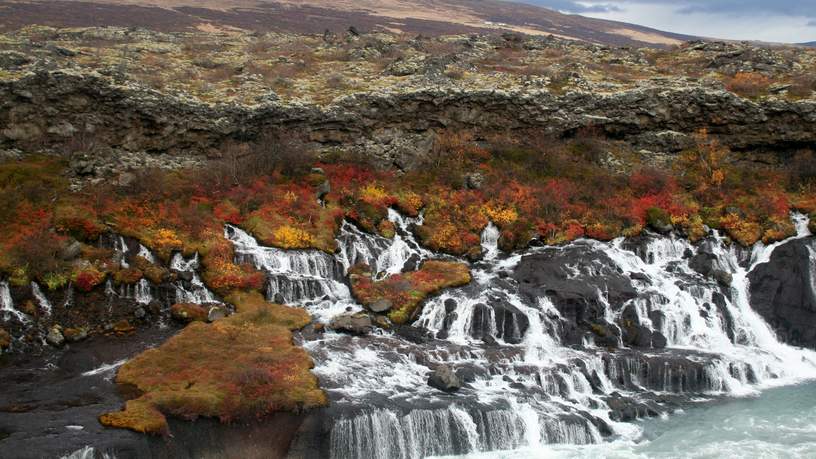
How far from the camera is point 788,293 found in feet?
113

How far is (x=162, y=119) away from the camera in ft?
134

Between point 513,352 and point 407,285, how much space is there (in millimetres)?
6555

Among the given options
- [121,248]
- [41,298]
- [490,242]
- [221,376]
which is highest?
[490,242]

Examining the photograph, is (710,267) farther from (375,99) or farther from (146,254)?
(146,254)

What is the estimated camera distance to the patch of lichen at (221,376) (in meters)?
22.1

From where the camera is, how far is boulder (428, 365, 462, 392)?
25844 mm

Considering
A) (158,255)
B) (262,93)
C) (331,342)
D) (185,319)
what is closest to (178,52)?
(262,93)

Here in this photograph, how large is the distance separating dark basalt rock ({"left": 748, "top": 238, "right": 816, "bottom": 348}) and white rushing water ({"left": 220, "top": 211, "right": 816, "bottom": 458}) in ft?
2.00

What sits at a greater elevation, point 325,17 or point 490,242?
point 325,17

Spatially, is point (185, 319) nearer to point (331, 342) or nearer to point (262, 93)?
point (331, 342)

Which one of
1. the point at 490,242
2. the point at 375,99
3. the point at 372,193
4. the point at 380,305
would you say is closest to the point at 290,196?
the point at 372,193

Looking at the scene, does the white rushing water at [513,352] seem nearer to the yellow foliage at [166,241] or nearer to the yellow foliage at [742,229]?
the yellow foliage at [742,229]

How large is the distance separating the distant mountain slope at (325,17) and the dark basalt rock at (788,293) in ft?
218

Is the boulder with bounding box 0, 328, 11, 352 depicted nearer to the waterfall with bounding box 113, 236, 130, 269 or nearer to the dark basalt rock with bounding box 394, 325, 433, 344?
the waterfall with bounding box 113, 236, 130, 269
